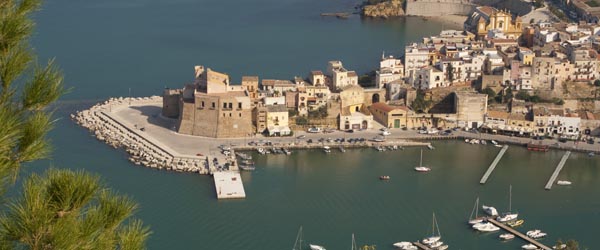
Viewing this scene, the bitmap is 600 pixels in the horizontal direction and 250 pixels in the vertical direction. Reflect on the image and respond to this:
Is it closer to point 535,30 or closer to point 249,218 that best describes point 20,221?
point 249,218

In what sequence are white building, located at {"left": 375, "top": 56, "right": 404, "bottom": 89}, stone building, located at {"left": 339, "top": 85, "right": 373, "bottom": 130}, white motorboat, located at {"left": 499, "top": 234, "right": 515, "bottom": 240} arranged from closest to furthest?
white motorboat, located at {"left": 499, "top": 234, "right": 515, "bottom": 240} → stone building, located at {"left": 339, "top": 85, "right": 373, "bottom": 130} → white building, located at {"left": 375, "top": 56, "right": 404, "bottom": 89}

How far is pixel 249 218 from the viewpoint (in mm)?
9023

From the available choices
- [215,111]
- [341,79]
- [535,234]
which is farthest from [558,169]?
[215,111]

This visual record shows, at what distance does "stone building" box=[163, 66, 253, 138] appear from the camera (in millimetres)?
11727

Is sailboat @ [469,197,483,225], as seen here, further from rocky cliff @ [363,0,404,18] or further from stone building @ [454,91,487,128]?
rocky cliff @ [363,0,404,18]

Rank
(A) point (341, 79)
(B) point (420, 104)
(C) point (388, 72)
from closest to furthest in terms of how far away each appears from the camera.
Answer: (B) point (420, 104) → (A) point (341, 79) → (C) point (388, 72)

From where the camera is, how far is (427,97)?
1302 centimetres

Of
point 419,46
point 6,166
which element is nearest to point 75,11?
point 419,46

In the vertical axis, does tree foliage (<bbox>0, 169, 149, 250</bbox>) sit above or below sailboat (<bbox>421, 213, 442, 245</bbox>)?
above

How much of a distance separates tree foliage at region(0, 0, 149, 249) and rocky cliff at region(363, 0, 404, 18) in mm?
20695

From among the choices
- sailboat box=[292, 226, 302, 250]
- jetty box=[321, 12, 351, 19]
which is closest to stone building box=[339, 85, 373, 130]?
sailboat box=[292, 226, 302, 250]

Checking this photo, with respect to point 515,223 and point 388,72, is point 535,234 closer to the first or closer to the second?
point 515,223

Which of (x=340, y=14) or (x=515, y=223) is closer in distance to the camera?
(x=515, y=223)

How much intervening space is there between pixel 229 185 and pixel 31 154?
8280 millimetres
